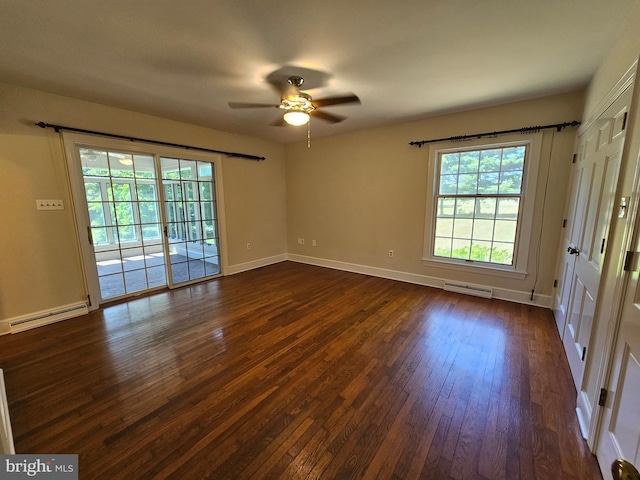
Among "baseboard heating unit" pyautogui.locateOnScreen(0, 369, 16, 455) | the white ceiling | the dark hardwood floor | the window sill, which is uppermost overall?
the white ceiling

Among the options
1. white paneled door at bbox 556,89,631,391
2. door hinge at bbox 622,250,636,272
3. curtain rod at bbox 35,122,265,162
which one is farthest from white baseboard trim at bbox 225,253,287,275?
door hinge at bbox 622,250,636,272

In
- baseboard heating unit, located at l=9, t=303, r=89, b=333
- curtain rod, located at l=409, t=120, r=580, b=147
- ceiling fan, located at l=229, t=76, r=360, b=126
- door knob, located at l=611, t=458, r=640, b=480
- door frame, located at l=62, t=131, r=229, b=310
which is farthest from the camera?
door frame, located at l=62, t=131, r=229, b=310

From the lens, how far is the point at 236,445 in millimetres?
1499

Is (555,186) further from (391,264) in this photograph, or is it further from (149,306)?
(149,306)

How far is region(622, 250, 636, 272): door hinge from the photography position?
123 centimetres

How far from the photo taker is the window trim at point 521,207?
10.6 ft

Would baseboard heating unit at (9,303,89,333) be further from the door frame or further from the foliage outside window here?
the foliage outside window

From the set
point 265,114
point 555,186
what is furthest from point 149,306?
point 555,186

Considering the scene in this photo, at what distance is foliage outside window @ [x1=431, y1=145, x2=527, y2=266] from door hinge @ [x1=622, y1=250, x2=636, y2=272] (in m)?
2.44

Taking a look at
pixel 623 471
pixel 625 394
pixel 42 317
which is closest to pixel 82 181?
pixel 42 317

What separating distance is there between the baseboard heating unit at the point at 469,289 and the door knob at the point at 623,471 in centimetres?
357

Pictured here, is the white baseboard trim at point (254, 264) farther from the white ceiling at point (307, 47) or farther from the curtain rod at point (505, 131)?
the curtain rod at point (505, 131)

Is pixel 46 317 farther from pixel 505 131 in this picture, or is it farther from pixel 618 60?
pixel 505 131

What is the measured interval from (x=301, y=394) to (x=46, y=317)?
3229 millimetres
